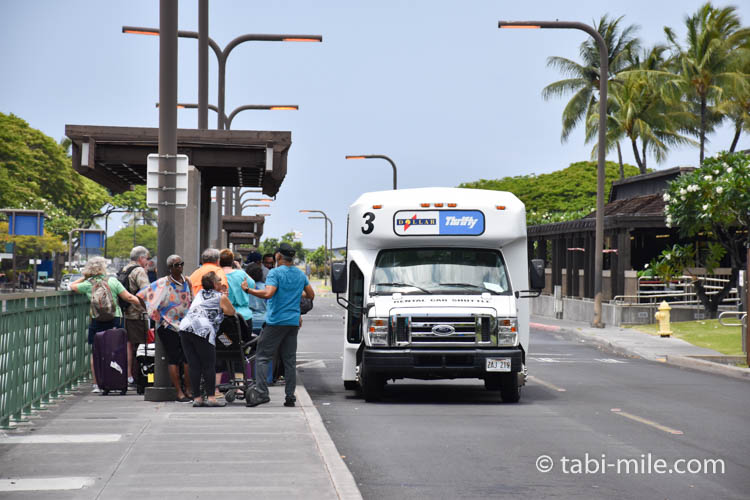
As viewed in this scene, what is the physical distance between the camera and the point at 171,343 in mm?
13258

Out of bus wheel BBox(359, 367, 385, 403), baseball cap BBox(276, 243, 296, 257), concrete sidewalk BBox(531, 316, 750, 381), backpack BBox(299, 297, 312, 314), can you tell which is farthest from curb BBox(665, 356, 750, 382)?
baseball cap BBox(276, 243, 296, 257)

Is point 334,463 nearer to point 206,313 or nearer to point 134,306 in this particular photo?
point 206,313

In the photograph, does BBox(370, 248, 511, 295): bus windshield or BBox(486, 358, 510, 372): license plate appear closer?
BBox(486, 358, 510, 372): license plate

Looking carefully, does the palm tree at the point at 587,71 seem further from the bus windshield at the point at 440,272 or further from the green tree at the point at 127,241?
the green tree at the point at 127,241

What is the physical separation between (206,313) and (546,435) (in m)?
4.18

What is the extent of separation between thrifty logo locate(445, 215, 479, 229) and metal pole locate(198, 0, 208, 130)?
7.89m

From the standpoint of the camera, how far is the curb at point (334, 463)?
7.67m

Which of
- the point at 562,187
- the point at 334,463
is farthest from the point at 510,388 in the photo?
the point at 562,187

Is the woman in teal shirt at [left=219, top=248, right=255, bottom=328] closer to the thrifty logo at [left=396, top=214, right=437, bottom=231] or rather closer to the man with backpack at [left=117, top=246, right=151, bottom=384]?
the man with backpack at [left=117, top=246, right=151, bottom=384]

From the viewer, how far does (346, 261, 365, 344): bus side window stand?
15117 millimetres

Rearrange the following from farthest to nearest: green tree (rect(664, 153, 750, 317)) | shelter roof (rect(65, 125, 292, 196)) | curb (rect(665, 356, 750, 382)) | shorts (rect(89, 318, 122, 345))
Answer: green tree (rect(664, 153, 750, 317)) < curb (rect(665, 356, 750, 382)) < shelter roof (rect(65, 125, 292, 196)) < shorts (rect(89, 318, 122, 345))

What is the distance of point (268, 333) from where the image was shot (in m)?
13.0

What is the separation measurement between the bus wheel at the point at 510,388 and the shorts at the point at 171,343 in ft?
14.2

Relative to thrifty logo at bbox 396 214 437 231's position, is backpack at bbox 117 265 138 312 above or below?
below
